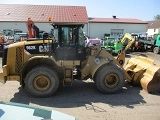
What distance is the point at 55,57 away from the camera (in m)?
8.34

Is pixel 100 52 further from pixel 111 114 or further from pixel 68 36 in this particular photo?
pixel 111 114

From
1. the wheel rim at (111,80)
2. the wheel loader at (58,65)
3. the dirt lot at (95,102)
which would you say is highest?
the wheel loader at (58,65)

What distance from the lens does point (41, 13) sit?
39.3 metres

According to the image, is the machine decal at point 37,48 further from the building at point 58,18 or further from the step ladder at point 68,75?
the building at point 58,18

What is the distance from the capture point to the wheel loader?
8070mm

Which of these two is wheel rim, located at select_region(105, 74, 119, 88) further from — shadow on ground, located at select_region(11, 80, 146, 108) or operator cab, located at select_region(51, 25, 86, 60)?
operator cab, located at select_region(51, 25, 86, 60)

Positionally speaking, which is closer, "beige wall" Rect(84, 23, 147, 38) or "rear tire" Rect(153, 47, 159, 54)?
"rear tire" Rect(153, 47, 159, 54)

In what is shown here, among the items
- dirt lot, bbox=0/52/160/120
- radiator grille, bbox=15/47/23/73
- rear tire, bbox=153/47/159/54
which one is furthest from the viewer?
rear tire, bbox=153/47/159/54

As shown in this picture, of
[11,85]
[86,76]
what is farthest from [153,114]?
[11,85]

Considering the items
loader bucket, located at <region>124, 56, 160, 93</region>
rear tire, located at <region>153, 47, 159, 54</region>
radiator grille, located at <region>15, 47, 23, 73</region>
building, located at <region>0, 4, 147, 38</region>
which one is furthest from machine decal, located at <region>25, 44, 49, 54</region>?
building, located at <region>0, 4, 147, 38</region>

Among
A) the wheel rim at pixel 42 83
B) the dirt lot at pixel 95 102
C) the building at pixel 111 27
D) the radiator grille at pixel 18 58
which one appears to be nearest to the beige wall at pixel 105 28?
the building at pixel 111 27

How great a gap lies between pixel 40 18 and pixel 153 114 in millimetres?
33518

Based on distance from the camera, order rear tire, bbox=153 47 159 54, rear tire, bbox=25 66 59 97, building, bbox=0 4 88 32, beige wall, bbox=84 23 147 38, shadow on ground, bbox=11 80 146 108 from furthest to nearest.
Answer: beige wall, bbox=84 23 147 38 → building, bbox=0 4 88 32 → rear tire, bbox=153 47 159 54 → rear tire, bbox=25 66 59 97 → shadow on ground, bbox=11 80 146 108

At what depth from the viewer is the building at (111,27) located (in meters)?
40.6
